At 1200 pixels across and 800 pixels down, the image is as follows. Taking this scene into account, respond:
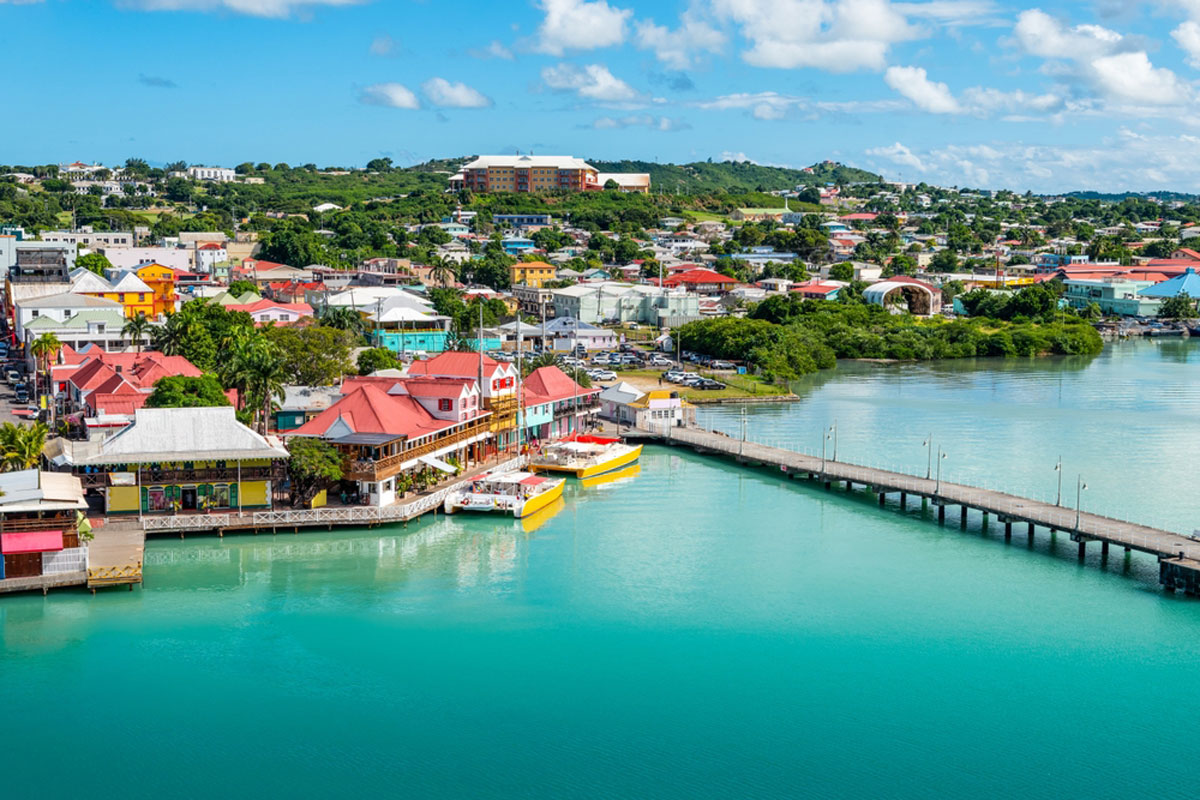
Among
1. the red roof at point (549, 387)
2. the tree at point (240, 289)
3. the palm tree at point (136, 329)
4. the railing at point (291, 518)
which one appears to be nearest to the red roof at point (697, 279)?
the tree at point (240, 289)

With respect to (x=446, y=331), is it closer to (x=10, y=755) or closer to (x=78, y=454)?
(x=78, y=454)

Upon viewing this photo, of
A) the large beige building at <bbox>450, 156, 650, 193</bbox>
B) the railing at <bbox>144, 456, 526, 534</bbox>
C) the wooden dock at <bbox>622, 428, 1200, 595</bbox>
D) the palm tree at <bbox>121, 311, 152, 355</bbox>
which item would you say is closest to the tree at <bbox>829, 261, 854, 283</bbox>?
the large beige building at <bbox>450, 156, 650, 193</bbox>

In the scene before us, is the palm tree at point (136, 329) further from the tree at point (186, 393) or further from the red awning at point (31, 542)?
the red awning at point (31, 542)

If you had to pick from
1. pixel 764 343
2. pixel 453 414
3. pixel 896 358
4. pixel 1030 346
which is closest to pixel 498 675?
pixel 453 414

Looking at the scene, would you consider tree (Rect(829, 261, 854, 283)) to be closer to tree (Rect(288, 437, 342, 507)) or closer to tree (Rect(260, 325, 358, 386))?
tree (Rect(260, 325, 358, 386))

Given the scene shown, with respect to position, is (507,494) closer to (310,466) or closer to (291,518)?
(310,466)
